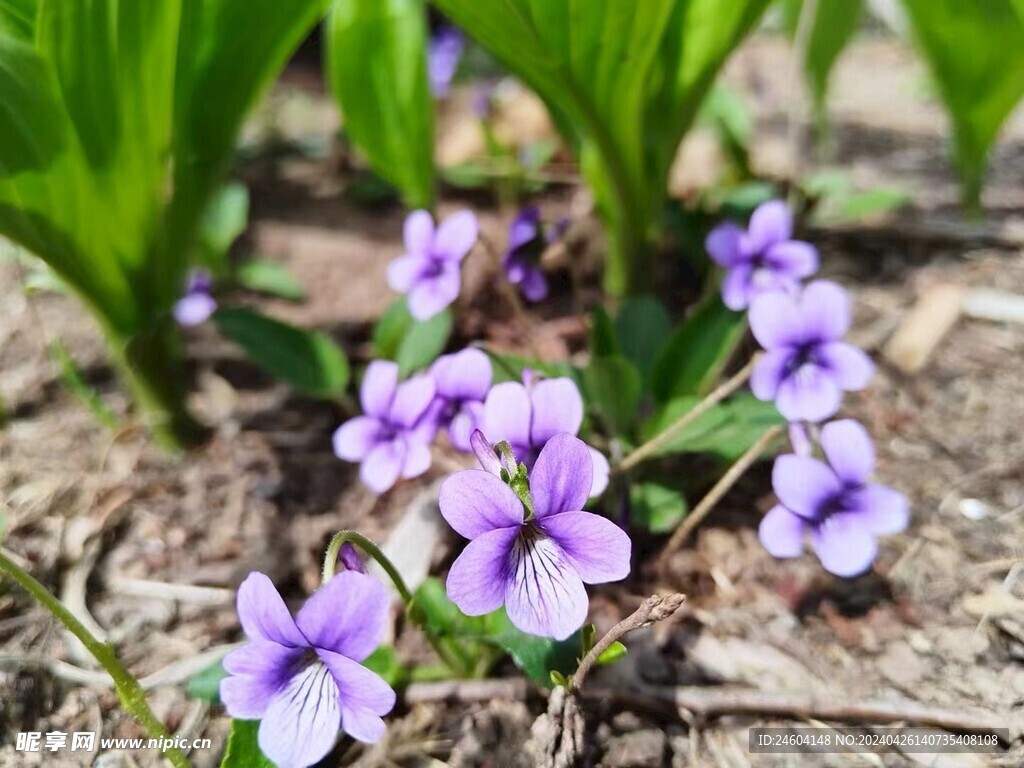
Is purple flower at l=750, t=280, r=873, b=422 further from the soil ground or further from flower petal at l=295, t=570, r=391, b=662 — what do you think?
flower petal at l=295, t=570, r=391, b=662

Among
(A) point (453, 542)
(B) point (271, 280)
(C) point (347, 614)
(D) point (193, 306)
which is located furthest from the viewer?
(B) point (271, 280)

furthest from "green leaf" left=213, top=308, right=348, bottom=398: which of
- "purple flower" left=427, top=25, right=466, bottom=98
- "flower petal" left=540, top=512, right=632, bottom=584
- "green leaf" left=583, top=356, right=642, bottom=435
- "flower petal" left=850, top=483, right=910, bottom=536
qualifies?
"purple flower" left=427, top=25, right=466, bottom=98

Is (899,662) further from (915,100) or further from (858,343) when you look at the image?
(915,100)

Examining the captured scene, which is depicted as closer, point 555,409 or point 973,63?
point 555,409

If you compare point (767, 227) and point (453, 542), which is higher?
point (767, 227)

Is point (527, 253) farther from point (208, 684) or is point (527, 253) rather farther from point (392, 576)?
point (208, 684)

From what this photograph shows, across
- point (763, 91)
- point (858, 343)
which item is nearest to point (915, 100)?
point (763, 91)

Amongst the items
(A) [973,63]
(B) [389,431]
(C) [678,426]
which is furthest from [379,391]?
(A) [973,63]

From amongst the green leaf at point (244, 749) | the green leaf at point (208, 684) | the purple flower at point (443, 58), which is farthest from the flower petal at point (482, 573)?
the purple flower at point (443, 58)
